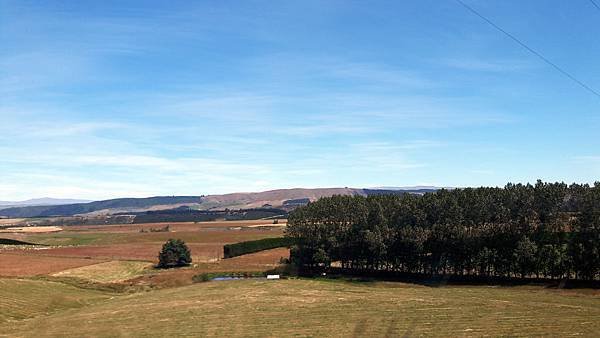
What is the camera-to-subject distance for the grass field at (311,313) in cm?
4616

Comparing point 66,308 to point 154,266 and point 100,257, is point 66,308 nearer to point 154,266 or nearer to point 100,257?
point 154,266

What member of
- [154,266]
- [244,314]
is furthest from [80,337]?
[154,266]

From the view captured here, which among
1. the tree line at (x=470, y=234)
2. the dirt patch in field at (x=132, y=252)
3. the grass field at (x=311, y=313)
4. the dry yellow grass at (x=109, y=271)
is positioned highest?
the tree line at (x=470, y=234)

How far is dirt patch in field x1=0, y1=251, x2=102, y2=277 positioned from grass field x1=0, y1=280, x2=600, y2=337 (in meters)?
27.5

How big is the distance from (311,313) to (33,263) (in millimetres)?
82920

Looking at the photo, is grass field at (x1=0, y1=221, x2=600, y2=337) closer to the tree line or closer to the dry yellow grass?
the dry yellow grass

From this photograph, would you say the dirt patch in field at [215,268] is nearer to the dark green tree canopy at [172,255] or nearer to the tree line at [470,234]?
the dark green tree canopy at [172,255]

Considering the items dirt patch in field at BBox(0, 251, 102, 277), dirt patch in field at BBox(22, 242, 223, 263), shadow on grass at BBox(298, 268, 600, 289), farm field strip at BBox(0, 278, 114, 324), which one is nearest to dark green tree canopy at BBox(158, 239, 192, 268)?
dirt patch in field at BBox(22, 242, 223, 263)

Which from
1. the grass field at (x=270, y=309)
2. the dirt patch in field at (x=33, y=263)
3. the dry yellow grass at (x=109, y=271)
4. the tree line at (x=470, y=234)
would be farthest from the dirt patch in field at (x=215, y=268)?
the dirt patch in field at (x=33, y=263)

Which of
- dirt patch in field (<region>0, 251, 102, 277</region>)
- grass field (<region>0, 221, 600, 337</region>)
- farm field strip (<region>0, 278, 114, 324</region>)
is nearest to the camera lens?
grass field (<region>0, 221, 600, 337</region>)

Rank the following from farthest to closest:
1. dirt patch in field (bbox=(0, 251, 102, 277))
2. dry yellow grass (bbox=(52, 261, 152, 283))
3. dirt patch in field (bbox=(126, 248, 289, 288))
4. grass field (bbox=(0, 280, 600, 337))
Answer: dirt patch in field (bbox=(0, 251, 102, 277)), dry yellow grass (bbox=(52, 261, 152, 283)), dirt patch in field (bbox=(126, 248, 289, 288)), grass field (bbox=(0, 280, 600, 337))

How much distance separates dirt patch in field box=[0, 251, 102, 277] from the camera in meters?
101

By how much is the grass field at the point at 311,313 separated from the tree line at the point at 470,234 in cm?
834

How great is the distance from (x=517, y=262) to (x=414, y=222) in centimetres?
2045
